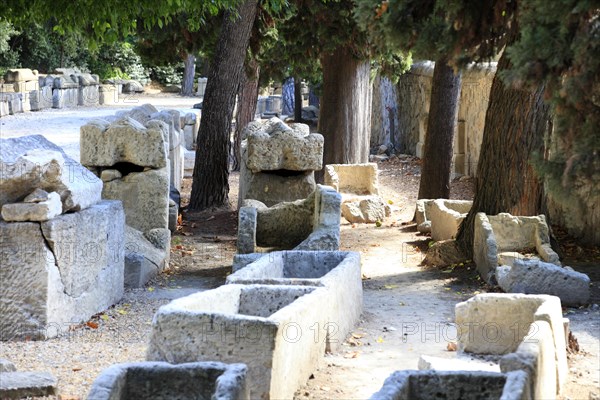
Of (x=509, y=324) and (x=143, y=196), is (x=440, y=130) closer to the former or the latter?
→ (x=143, y=196)

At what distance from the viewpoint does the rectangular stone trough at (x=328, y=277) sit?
7.41m

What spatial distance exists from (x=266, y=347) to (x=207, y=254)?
6.07m

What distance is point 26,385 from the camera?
6.21m

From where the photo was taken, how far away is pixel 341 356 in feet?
24.4

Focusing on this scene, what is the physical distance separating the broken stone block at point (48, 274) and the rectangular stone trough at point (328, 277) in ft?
4.71

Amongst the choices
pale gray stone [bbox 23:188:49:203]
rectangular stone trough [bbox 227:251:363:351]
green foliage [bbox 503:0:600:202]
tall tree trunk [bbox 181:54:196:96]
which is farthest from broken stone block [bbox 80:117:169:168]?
tall tree trunk [bbox 181:54:196:96]

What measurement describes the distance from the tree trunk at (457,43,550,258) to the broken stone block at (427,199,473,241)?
506 millimetres

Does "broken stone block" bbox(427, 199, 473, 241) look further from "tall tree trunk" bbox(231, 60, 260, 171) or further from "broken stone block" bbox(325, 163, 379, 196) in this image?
"tall tree trunk" bbox(231, 60, 260, 171)

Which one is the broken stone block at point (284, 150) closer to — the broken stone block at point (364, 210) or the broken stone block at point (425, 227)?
the broken stone block at point (425, 227)

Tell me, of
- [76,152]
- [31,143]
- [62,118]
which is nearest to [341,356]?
[31,143]

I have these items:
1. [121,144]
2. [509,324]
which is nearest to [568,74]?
[509,324]

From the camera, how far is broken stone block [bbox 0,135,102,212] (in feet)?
24.8

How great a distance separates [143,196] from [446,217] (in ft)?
12.6

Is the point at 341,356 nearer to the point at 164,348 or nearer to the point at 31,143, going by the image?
the point at 164,348
